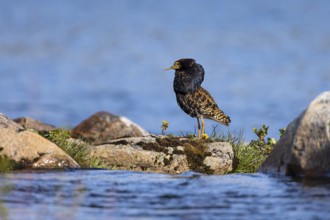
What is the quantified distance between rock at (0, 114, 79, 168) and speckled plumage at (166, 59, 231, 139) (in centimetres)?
342

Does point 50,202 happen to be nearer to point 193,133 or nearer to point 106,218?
point 106,218

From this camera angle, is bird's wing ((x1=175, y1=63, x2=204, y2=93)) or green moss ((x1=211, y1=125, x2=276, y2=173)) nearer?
green moss ((x1=211, y1=125, x2=276, y2=173))

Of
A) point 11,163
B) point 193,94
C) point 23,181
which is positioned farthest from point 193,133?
point 23,181

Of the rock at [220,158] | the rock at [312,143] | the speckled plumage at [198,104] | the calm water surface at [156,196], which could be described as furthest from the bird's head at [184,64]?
the rock at [312,143]

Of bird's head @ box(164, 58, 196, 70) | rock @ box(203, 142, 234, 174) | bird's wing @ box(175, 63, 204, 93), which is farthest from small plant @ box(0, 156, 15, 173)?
bird's head @ box(164, 58, 196, 70)

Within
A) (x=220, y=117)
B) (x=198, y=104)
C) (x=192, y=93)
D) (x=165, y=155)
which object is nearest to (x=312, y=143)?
(x=165, y=155)

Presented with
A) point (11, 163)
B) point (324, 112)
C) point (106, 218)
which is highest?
point (324, 112)

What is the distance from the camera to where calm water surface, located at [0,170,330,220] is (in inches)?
318

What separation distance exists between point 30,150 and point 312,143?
386 cm

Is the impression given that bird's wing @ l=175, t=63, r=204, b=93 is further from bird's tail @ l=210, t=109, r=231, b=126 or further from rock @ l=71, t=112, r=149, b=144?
rock @ l=71, t=112, r=149, b=144

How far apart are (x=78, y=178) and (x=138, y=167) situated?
2583 millimetres

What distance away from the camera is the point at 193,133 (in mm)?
14992

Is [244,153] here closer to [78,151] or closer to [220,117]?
[220,117]

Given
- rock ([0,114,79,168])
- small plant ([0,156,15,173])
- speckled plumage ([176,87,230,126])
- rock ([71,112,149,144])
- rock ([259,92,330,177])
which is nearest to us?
rock ([259,92,330,177])
